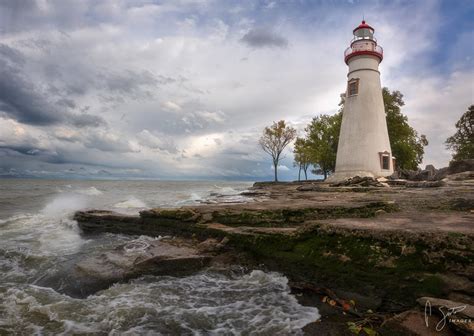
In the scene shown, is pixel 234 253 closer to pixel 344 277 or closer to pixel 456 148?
pixel 344 277

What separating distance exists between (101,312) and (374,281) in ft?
13.9

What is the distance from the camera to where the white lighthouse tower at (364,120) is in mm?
24516

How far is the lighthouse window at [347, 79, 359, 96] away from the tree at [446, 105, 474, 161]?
74.5ft

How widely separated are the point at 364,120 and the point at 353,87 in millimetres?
3099

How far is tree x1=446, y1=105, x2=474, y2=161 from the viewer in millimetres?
37500

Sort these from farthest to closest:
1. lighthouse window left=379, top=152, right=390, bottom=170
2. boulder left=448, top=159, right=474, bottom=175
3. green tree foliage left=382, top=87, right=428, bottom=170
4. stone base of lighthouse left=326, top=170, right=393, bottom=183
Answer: green tree foliage left=382, top=87, right=428, bottom=170, lighthouse window left=379, top=152, right=390, bottom=170, stone base of lighthouse left=326, top=170, right=393, bottom=183, boulder left=448, top=159, right=474, bottom=175

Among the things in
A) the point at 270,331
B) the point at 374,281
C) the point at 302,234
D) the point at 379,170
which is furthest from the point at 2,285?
the point at 379,170

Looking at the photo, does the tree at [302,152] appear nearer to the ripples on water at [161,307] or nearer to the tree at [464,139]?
the tree at [464,139]

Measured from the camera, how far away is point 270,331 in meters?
4.01

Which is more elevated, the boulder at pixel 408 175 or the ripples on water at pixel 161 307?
the boulder at pixel 408 175

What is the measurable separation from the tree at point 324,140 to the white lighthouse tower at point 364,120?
53.2ft

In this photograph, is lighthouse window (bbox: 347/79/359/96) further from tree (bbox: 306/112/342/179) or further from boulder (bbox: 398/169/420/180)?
tree (bbox: 306/112/342/179)
